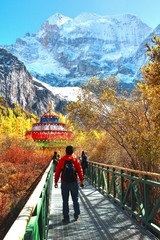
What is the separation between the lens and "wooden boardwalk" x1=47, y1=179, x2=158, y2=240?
6.65 m

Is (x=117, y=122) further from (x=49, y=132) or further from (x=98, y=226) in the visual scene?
(x=49, y=132)

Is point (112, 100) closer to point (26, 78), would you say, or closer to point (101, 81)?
point (101, 81)

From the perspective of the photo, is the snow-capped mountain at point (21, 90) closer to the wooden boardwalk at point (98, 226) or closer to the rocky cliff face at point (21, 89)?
the rocky cliff face at point (21, 89)

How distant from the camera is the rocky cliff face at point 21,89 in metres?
150

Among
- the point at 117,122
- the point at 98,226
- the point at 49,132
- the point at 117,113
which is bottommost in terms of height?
the point at 98,226

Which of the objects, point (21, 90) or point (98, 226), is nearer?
point (98, 226)

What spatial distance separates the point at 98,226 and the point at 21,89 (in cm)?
15239

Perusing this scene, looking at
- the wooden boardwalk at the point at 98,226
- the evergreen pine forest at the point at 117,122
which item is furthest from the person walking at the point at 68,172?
the evergreen pine forest at the point at 117,122

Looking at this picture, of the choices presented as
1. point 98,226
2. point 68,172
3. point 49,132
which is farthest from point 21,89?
point 98,226

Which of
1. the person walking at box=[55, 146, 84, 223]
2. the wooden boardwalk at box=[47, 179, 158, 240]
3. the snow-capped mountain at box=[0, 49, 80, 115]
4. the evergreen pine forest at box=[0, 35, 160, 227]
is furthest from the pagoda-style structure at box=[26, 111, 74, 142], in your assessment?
the snow-capped mountain at box=[0, 49, 80, 115]

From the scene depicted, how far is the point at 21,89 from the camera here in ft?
513

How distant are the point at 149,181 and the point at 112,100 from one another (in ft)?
31.8

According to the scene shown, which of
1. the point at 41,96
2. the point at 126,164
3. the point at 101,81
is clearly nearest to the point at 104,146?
the point at 126,164

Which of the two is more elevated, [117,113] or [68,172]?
[117,113]
